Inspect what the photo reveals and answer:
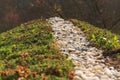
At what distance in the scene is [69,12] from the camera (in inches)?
1692

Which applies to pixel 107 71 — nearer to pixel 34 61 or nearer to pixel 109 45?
pixel 34 61

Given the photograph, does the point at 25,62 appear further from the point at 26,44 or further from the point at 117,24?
the point at 117,24

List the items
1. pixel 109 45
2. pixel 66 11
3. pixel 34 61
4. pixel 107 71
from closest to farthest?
pixel 107 71, pixel 34 61, pixel 109 45, pixel 66 11

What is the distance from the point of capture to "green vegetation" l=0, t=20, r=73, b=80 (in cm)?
1544

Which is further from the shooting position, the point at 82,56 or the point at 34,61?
the point at 82,56

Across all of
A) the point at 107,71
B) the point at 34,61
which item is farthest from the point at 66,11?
the point at 107,71

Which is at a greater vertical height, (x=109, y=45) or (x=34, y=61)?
(x=109, y=45)

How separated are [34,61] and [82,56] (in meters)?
2.47

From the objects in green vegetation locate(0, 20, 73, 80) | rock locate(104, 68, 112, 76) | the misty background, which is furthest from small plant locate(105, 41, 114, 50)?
the misty background

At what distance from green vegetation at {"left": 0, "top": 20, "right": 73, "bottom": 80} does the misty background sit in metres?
15.9

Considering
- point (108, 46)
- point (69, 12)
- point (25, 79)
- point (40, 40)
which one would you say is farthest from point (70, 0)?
point (25, 79)

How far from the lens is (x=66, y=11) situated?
43000mm

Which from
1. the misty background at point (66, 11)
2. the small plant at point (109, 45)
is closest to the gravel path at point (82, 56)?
the small plant at point (109, 45)

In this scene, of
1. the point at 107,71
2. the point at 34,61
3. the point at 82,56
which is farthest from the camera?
the point at 82,56
